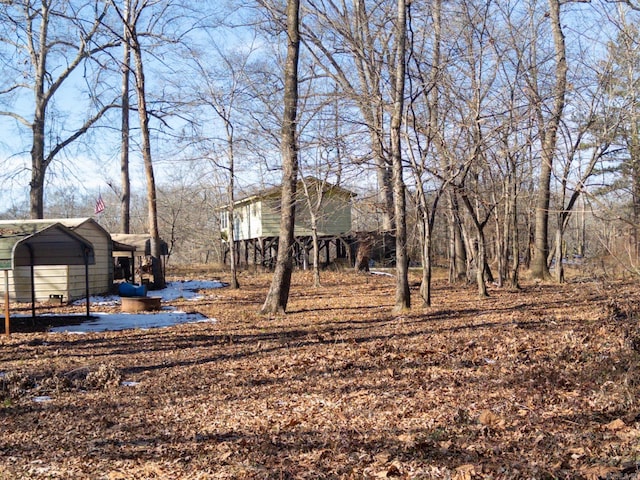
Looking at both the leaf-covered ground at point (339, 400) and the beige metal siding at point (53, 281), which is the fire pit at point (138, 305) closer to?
the beige metal siding at point (53, 281)

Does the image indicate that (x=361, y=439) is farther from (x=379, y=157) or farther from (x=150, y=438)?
(x=379, y=157)

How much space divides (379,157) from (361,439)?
26.0ft

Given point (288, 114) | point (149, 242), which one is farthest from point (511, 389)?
point (149, 242)

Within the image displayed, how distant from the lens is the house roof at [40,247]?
1165 centimetres

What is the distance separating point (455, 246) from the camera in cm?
2173

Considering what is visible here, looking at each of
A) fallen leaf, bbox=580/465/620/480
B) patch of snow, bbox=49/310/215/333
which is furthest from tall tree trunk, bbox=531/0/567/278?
patch of snow, bbox=49/310/215/333

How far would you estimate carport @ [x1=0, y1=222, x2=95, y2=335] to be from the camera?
38.2ft

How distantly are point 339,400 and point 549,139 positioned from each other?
392 inches

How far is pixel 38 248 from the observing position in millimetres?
13352

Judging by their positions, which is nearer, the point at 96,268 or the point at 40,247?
the point at 40,247

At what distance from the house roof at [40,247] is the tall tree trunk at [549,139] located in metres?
9.57

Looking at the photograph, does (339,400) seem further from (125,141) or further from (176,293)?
(125,141)

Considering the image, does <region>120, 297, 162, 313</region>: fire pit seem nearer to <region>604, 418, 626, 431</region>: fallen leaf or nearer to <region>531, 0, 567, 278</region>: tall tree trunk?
<region>531, 0, 567, 278</region>: tall tree trunk

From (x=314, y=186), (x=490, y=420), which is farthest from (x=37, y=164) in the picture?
(x=490, y=420)
